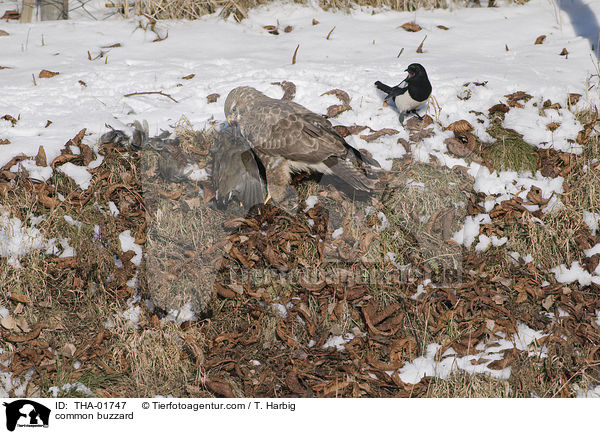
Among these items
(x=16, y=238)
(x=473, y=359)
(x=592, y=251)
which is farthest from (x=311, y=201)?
(x=16, y=238)

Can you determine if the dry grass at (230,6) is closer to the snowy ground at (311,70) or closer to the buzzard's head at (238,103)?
the snowy ground at (311,70)

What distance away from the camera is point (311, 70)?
590 cm

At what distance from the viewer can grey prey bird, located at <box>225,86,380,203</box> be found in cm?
454

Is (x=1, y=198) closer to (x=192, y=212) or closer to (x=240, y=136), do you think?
(x=192, y=212)

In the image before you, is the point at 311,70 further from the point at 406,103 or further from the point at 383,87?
the point at 406,103

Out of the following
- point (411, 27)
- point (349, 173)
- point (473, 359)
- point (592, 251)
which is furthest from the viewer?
point (411, 27)

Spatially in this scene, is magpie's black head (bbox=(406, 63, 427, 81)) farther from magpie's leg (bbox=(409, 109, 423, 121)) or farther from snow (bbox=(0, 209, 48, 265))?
snow (bbox=(0, 209, 48, 265))

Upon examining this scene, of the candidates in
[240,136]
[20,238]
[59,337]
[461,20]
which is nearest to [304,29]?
[461,20]

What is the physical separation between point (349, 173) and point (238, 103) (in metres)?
1.20

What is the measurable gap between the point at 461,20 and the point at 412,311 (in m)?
4.35

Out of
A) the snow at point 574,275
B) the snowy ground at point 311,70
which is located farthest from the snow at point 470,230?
the snow at point 574,275
